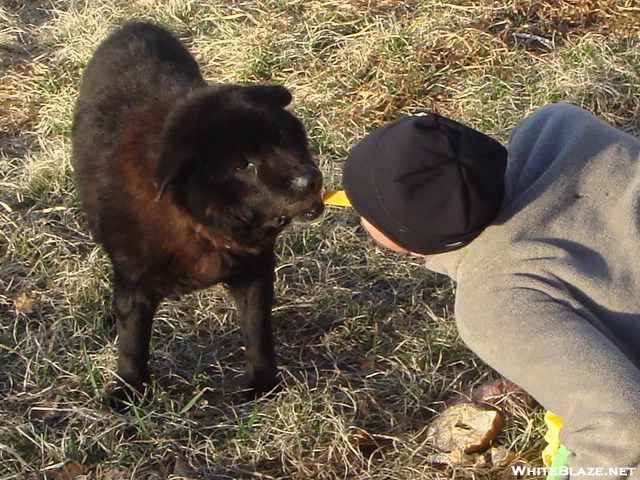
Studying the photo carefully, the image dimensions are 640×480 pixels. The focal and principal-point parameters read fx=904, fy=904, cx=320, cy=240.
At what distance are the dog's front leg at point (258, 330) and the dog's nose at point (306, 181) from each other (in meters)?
0.49

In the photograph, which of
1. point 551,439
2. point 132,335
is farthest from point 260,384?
point 551,439

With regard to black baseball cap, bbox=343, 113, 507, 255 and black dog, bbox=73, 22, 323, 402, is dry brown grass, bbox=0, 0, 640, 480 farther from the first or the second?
black baseball cap, bbox=343, 113, 507, 255

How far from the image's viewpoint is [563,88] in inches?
194

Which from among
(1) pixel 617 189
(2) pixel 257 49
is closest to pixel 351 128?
(2) pixel 257 49

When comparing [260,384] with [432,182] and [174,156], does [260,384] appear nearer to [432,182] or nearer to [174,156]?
[174,156]

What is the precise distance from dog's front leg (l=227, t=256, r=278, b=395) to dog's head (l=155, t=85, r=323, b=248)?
1.21ft

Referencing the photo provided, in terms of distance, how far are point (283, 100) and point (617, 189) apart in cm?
120

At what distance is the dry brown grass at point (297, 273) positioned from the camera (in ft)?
9.87

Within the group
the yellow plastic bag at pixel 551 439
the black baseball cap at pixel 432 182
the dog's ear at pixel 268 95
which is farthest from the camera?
the dog's ear at pixel 268 95

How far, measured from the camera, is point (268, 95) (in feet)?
10.0

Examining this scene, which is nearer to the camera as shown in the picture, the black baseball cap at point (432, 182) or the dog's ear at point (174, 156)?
the black baseball cap at point (432, 182)

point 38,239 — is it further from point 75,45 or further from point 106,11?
point 106,11

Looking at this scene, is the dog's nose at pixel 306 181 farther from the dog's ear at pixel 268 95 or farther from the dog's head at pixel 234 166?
the dog's ear at pixel 268 95

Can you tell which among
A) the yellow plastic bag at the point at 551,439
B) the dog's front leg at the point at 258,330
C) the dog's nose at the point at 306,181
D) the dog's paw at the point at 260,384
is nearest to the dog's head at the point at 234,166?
the dog's nose at the point at 306,181
